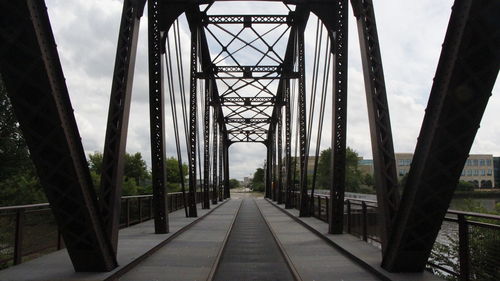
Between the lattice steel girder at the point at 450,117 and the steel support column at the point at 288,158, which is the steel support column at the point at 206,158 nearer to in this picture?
the steel support column at the point at 288,158

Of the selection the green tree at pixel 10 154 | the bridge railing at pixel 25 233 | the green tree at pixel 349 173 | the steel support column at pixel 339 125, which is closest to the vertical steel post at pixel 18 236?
the bridge railing at pixel 25 233

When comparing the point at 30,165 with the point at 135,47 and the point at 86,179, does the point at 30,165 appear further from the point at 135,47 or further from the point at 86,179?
the point at 86,179

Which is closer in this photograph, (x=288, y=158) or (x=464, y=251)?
(x=464, y=251)

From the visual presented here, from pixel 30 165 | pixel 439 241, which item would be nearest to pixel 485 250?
pixel 439 241

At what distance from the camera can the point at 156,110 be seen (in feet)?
39.5

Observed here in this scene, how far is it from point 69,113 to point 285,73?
2250cm

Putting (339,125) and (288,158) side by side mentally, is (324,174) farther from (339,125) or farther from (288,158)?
(339,125)

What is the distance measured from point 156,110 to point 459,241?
27.6 feet

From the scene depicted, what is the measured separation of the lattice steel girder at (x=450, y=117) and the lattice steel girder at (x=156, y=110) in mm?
7371

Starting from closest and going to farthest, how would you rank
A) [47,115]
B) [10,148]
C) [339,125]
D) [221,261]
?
[47,115] → [221,261] → [339,125] → [10,148]

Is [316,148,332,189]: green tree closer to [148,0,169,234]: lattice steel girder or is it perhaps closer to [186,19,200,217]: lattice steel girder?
[186,19,200,217]: lattice steel girder

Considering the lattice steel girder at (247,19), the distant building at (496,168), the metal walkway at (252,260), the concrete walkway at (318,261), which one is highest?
the lattice steel girder at (247,19)

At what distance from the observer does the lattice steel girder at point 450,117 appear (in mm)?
4844

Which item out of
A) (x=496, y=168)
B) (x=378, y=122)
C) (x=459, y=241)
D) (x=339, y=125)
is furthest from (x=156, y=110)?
(x=496, y=168)
